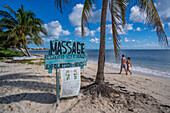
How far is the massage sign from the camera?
2.88m

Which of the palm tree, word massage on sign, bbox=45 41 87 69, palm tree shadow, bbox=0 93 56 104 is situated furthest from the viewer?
the palm tree

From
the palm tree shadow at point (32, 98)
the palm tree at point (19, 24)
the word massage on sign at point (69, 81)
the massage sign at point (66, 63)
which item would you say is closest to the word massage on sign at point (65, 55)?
the massage sign at point (66, 63)

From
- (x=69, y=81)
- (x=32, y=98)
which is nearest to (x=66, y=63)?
(x=69, y=81)

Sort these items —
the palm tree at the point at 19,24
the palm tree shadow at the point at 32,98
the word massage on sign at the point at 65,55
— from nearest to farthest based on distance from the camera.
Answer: the word massage on sign at the point at 65,55 → the palm tree shadow at the point at 32,98 → the palm tree at the point at 19,24

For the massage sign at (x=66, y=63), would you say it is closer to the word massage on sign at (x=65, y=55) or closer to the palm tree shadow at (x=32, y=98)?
the word massage on sign at (x=65, y=55)

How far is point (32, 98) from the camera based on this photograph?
3.32 meters

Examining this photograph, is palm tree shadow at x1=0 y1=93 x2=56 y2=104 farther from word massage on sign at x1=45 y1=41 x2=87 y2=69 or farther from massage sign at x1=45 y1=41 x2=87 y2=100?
word massage on sign at x1=45 y1=41 x2=87 y2=69

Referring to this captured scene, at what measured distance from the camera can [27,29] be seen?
1531 cm

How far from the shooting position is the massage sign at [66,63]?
2.88 meters

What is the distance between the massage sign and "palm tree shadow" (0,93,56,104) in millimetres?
433

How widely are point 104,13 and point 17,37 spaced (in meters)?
15.3

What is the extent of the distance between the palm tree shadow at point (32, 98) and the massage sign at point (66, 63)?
A: 0.43 meters

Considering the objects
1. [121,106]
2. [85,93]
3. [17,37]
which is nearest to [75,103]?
[85,93]

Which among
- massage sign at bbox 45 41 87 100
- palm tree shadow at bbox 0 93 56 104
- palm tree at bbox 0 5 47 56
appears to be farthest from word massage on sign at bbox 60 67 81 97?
palm tree at bbox 0 5 47 56
